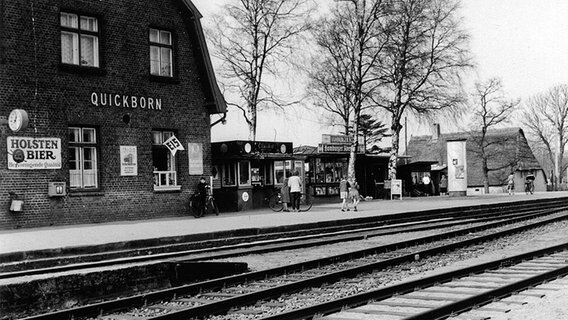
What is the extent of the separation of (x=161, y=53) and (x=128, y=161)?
4380 mm

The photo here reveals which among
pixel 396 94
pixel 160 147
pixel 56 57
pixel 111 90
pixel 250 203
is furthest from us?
pixel 396 94

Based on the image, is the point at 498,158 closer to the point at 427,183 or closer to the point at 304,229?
the point at 427,183

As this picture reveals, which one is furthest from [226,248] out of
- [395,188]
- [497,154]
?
[497,154]

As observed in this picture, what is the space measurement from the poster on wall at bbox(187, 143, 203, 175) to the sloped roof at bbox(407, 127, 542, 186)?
46.0 meters

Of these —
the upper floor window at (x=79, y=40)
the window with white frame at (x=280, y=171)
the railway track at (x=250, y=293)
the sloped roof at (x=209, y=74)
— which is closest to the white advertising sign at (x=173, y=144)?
the sloped roof at (x=209, y=74)

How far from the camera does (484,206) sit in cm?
3003

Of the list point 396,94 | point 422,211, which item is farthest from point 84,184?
point 396,94

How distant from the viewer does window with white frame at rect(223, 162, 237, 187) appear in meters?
28.7

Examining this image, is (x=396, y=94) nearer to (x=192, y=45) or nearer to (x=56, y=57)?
(x=192, y=45)

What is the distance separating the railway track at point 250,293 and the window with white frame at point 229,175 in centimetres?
1623

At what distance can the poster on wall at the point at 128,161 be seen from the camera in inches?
905

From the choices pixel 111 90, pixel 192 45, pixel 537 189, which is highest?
pixel 192 45

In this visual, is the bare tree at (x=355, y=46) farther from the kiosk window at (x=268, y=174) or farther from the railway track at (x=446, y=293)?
the railway track at (x=446, y=293)

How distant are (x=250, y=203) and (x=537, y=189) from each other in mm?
52079
